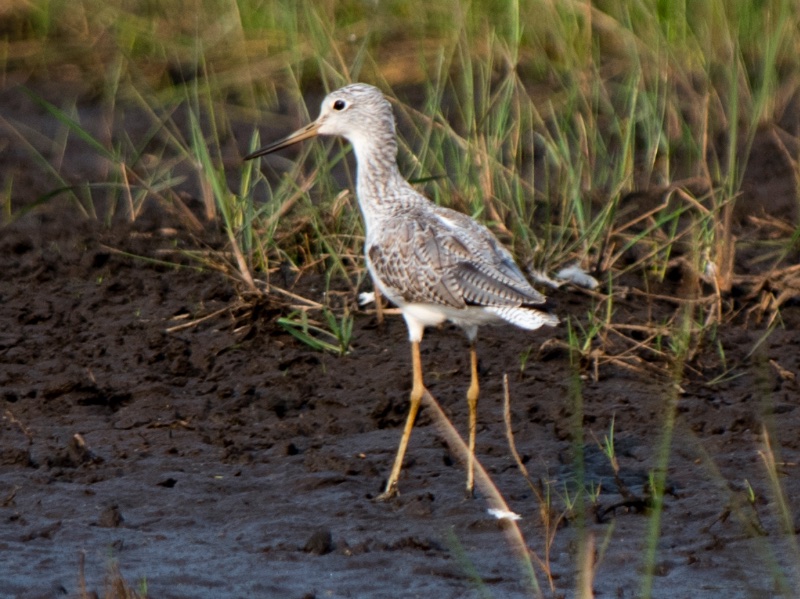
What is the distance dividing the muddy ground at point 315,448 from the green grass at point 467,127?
135 millimetres

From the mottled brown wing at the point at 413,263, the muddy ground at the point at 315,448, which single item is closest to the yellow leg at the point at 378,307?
the muddy ground at the point at 315,448

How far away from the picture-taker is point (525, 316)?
433 cm

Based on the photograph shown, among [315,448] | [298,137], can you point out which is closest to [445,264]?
[315,448]

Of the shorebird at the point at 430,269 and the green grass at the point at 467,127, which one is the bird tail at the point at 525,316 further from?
the green grass at the point at 467,127

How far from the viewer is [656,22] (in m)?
7.33

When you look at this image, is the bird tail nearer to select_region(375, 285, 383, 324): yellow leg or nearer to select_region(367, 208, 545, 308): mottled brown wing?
select_region(367, 208, 545, 308): mottled brown wing

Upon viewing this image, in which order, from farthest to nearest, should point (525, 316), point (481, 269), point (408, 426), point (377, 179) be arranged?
point (377, 179)
point (408, 426)
point (481, 269)
point (525, 316)

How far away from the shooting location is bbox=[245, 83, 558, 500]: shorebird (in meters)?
4.41

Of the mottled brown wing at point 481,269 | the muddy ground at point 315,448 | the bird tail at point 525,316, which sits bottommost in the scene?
the muddy ground at point 315,448

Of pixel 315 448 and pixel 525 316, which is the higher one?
pixel 525 316

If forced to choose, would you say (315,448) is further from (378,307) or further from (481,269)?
(378,307)

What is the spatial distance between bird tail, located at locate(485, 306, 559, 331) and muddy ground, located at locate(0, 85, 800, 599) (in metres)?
0.53

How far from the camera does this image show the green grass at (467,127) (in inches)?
227

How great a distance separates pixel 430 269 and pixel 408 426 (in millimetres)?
539
